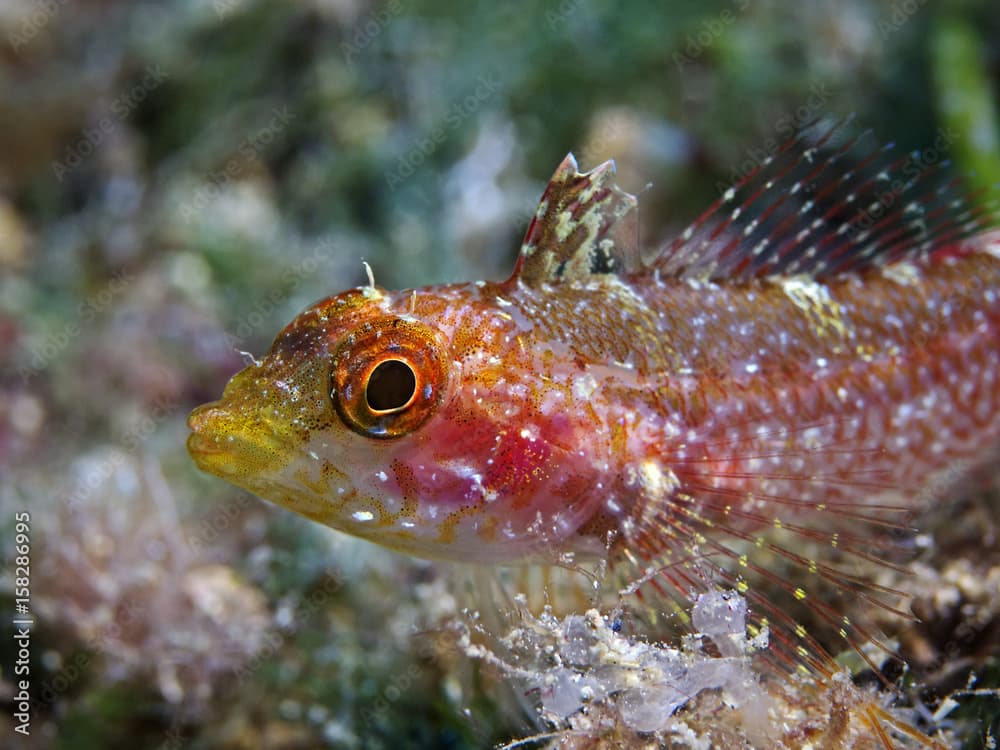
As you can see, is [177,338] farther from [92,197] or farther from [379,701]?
[379,701]

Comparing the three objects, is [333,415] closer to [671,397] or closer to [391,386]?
[391,386]

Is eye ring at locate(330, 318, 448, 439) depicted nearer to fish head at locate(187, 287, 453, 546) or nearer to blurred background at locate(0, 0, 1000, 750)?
fish head at locate(187, 287, 453, 546)

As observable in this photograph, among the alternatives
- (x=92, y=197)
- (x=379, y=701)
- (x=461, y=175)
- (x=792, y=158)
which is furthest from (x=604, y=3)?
(x=379, y=701)

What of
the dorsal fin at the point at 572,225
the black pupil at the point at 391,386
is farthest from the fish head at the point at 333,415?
the dorsal fin at the point at 572,225

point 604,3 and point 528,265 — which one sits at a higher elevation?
point 604,3

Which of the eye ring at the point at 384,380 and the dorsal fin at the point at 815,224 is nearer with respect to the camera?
the eye ring at the point at 384,380

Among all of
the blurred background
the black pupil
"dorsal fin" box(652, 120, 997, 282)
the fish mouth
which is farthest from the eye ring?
the blurred background

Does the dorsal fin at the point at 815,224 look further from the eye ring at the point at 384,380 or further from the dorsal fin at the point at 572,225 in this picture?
the eye ring at the point at 384,380
